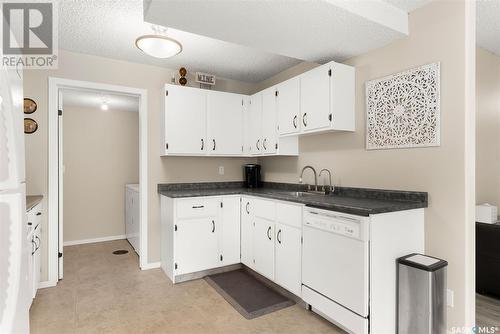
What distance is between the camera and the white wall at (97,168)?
4.77 meters

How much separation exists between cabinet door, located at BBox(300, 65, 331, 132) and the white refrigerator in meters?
2.27

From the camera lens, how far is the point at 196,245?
10.5 feet

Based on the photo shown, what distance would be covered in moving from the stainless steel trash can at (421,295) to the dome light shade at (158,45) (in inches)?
98.1

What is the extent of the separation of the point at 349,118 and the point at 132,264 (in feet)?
10.4

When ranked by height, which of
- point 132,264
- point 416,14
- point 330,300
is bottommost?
point 132,264

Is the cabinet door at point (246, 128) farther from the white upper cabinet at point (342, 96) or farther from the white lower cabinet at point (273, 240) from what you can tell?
the white upper cabinet at point (342, 96)

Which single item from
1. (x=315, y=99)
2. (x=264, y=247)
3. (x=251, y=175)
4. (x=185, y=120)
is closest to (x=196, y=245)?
(x=264, y=247)

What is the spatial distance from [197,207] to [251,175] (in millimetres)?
1136

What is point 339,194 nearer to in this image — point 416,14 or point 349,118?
point 349,118

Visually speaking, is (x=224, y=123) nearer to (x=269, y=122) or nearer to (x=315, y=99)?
(x=269, y=122)

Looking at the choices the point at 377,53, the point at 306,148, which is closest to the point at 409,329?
the point at 306,148

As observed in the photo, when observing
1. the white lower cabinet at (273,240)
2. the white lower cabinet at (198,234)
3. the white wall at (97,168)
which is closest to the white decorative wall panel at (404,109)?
the white lower cabinet at (273,240)

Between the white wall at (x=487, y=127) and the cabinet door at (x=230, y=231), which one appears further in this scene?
the cabinet door at (x=230, y=231)

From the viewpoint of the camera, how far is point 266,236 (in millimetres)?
2969
